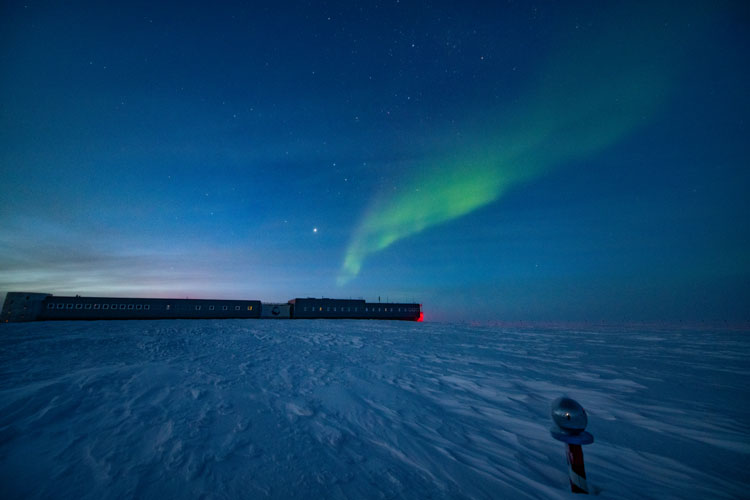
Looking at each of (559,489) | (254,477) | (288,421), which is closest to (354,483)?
(254,477)

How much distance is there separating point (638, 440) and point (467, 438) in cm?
290

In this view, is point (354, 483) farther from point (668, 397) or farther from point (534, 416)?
point (668, 397)

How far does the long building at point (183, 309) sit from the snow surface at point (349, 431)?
37330 mm

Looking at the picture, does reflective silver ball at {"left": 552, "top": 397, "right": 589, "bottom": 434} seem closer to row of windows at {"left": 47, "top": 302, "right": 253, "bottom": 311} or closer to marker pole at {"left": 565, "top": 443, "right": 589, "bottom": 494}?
marker pole at {"left": 565, "top": 443, "right": 589, "bottom": 494}

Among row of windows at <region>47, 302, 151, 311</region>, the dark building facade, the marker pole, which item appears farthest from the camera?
the dark building facade

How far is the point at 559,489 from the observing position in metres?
3.37

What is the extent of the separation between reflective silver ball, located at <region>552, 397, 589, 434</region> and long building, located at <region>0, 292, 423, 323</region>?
48804 mm

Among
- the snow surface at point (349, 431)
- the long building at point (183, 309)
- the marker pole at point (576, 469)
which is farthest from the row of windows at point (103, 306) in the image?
the marker pole at point (576, 469)

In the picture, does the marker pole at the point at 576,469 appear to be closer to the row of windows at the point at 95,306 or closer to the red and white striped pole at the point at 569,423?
the red and white striped pole at the point at 569,423

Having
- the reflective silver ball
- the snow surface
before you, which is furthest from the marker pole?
the reflective silver ball

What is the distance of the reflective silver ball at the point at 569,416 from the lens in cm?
260

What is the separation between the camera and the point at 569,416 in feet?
8.60

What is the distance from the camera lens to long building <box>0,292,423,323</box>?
33.9 m

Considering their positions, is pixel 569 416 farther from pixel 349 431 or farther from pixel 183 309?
pixel 183 309
